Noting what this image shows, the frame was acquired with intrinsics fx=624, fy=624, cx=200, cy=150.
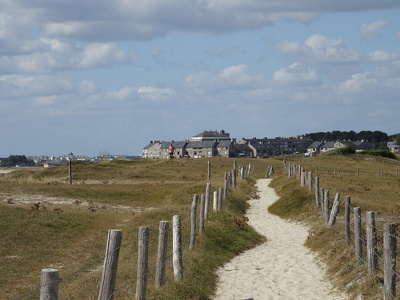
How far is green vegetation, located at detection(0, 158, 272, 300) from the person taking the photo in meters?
16.8

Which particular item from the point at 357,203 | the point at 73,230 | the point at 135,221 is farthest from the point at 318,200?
the point at 73,230

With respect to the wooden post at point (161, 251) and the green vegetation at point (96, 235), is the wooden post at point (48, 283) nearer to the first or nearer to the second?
the green vegetation at point (96, 235)

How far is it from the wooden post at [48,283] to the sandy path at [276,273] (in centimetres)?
899

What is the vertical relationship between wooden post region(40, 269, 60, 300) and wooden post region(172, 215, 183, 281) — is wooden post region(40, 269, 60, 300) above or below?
above

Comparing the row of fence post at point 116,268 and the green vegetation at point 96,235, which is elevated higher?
the row of fence post at point 116,268

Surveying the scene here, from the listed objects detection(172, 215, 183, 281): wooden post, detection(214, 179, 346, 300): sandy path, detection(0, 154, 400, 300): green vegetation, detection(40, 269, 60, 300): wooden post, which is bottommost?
detection(214, 179, 346, 300): sandy path

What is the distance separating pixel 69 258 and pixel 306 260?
899 centimetres

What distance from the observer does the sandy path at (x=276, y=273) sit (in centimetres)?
1672

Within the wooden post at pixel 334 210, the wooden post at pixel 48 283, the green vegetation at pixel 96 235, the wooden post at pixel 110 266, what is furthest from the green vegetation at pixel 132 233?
the wooden post at pixel 48 283

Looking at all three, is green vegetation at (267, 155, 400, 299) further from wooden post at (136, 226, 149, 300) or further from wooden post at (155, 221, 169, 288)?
wooden post at (136, 226, 149, 300)

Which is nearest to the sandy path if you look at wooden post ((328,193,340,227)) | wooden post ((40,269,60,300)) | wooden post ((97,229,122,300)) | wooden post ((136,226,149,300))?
wooden post ((328,193,340,227))

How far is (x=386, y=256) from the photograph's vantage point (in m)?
13.4

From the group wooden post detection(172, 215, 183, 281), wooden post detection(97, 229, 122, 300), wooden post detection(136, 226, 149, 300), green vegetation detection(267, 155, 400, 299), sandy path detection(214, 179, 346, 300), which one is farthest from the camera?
sandy path detection(214, 179, 346, 300)

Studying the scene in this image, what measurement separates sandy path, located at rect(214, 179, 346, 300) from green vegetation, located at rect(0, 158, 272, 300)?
598mm
